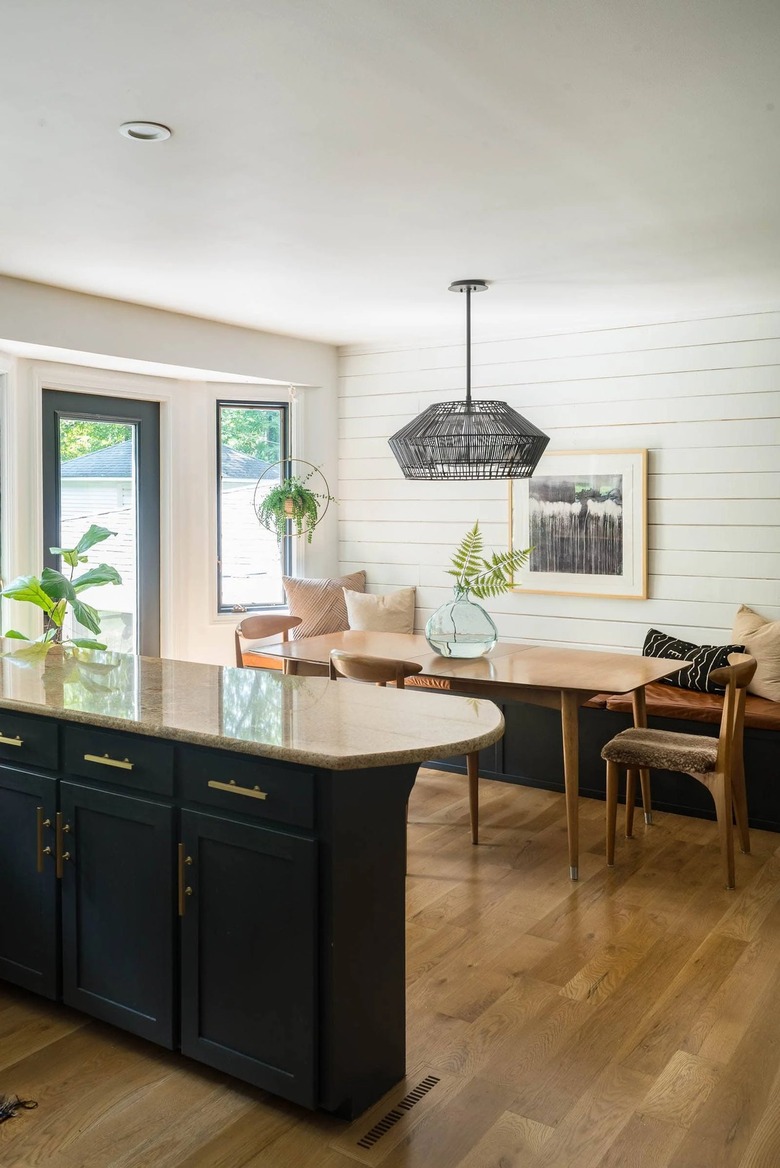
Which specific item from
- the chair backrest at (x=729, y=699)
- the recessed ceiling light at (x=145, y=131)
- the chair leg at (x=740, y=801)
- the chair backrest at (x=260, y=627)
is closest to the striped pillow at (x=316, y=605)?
the chair backrest at (x=260, y=627)

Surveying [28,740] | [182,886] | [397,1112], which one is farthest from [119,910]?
[397,1112]

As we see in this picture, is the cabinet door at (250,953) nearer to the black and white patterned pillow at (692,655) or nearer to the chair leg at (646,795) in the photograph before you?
the chair leg at (646,795)

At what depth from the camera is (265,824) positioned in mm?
2242

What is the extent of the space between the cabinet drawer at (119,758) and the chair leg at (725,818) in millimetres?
2223

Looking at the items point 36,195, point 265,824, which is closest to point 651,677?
point 265,824

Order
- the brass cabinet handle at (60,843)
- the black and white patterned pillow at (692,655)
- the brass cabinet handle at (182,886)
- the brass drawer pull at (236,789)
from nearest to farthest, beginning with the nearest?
the brass drawer pull at (236,789) < the brass cabinet handle at (182,886) < the brass cabinet handle at (60,843) < the black and white patterned pillow at (692,655)

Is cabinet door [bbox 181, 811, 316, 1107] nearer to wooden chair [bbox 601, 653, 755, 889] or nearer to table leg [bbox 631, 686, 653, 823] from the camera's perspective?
wooden chair [bbox 601, 653, 755, 889]

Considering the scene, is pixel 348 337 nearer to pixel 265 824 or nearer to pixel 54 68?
pixel 54 68

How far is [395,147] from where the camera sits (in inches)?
111

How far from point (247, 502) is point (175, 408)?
78cm

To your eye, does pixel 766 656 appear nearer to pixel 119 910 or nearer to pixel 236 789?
pixel 236 789

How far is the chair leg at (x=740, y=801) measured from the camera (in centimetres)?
399

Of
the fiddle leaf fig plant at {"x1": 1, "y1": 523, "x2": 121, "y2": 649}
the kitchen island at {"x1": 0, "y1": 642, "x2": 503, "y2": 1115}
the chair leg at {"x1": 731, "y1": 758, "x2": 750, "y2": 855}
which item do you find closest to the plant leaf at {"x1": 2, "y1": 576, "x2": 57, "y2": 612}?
the fiddle leaf fig plant at {"x1": 1, "y1": 523, "x2": 121, "y2": 649}

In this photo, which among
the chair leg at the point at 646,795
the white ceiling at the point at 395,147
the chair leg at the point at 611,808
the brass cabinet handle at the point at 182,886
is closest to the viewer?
the white ceiling at the point at 395,147
